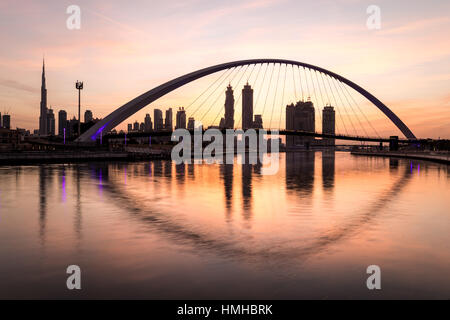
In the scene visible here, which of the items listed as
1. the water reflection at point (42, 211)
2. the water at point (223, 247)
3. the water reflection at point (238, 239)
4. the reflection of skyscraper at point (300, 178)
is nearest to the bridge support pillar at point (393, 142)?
the reflection of skyscraper at point (300, 178)

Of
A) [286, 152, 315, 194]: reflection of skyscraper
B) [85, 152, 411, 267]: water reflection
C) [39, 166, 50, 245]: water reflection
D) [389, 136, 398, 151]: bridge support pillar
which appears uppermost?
[389, 136, 398, 151]: bridge support pillar

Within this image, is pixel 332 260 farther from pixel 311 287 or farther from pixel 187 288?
pixel 187 288

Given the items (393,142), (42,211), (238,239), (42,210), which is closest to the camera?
(238,239)

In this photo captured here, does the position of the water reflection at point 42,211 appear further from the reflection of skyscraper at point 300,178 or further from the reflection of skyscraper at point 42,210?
the reflection of skyscraper at point 300,178

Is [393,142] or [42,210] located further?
[393,142]

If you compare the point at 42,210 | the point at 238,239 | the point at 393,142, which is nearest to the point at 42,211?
the point at 42,210

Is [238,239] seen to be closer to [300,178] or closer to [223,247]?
[223,247]

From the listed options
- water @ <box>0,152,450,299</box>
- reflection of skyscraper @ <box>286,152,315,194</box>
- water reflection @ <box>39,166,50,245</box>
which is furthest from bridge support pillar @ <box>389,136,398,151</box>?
water reflection @ <box>39,166,50,245</box>

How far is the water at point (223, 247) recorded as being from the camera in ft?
Result: 25.6

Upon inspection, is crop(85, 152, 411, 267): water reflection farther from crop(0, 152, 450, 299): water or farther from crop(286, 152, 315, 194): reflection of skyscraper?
crop(286, 152, 315, 194): reflection of skyscraper

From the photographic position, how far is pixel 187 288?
7711 mm

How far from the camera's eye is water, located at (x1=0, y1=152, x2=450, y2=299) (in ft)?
25.6

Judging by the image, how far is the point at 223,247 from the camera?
11.1 meters
